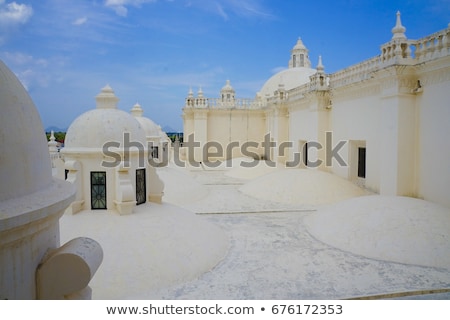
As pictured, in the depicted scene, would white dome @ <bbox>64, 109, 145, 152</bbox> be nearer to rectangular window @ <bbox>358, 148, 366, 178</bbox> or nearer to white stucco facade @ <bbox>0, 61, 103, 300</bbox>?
white stucco facade @ <bbox>0, 61, 103, 300</bbox>

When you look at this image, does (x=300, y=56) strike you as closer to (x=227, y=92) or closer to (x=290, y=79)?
(x=290, y=79)

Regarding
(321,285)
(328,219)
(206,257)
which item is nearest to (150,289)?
(206,257)

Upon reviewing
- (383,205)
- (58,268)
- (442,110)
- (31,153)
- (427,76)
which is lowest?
(383,205)

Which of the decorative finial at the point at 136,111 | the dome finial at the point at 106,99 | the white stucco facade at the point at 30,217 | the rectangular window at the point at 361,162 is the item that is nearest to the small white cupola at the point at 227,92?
the decorative finial at the point at 136,111

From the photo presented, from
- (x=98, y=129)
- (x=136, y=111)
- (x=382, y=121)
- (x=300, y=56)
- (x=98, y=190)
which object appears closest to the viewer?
(x=98, y=190)

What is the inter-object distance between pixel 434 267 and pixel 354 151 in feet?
27.2

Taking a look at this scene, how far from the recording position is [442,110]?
1031cm

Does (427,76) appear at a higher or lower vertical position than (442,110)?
higher

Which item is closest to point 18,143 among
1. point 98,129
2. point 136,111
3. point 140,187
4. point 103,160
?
point 103,160

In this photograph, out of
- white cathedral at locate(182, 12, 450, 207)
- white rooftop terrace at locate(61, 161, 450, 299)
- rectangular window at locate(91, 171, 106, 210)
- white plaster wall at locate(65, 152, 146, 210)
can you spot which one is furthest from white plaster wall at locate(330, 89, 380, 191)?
rectangular window at locate(91, 171, 106, 210)

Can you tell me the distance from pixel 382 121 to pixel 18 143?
39.6 feet

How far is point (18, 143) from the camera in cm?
247

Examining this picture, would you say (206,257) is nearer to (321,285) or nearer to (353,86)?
(321,285)

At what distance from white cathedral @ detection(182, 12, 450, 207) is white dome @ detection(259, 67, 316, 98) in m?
7.87
